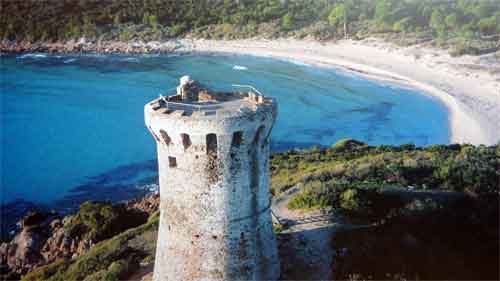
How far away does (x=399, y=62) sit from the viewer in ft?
167

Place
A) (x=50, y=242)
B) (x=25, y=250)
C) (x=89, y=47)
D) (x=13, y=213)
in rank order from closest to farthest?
(x=25, y=250)
(x=50, y=242)
(x=13, y=213)
(x=89, y=47)

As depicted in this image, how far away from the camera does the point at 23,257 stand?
21719mm

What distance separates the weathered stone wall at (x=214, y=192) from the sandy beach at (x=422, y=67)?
26461 mm

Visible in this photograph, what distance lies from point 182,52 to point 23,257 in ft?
152

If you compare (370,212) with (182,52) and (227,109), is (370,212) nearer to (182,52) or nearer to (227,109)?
(227,109)

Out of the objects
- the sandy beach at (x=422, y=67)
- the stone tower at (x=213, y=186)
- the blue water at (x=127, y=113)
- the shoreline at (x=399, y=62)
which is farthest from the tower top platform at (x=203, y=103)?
the sandy beach at (x=422, y=67)

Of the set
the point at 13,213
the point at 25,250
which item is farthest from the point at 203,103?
the point at 13,213

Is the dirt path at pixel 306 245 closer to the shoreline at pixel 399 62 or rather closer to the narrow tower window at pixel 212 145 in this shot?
the narrow tower window at pixel 212 145

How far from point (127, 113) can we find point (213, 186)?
36.1 metres

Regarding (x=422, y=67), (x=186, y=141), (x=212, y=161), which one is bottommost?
(x=422, y=67)

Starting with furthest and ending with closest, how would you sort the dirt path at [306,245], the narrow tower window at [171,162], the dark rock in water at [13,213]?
the dark rock in water at [13,213] → the dirt path at [306,245] → the narrow tower window at [171,162]

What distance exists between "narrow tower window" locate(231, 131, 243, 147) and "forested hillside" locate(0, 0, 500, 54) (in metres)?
47.6

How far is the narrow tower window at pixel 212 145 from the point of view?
9.97 metres

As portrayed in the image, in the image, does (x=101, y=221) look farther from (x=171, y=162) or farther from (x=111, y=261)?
(x=171, y=162)
